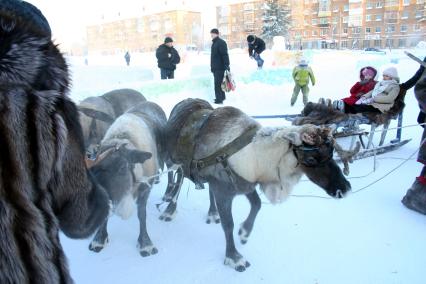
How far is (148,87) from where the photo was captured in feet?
26.7

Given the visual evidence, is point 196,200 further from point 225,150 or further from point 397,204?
point 397,204

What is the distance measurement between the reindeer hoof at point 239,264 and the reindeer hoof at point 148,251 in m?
0.65

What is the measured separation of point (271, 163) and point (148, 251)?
130 cm

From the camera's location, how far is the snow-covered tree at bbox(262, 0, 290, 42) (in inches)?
1587

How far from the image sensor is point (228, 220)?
290 centimetres

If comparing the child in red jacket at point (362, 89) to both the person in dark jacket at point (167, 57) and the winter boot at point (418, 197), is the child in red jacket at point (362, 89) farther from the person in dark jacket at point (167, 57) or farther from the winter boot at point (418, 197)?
the person in dark jacket at point (167, 57)

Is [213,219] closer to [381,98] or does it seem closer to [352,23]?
[381,98]

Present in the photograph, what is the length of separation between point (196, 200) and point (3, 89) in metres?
3.25

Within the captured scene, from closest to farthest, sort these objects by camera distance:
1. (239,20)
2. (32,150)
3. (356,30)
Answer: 1. (32,150)
2. (356,30)
3. (239,20)

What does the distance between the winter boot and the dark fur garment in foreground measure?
3448mm

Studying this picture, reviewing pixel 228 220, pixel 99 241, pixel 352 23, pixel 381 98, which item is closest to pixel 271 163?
pixel 228 220

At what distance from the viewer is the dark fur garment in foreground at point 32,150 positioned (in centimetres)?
103

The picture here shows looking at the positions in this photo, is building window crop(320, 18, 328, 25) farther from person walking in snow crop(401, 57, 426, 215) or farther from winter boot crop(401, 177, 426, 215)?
winter boot crop(401, 177, 426, 215)

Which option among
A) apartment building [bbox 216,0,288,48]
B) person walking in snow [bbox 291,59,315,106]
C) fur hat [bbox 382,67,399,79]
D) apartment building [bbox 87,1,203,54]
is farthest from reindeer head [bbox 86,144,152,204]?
apartment building [bbox 216,0,288,48]
